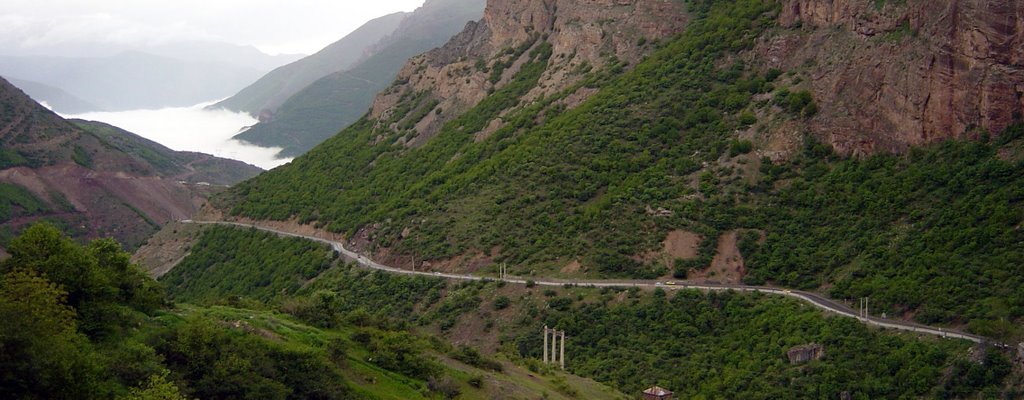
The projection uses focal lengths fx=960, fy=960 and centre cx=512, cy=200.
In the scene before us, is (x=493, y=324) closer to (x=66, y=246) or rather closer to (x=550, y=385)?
(x=550, y=385)

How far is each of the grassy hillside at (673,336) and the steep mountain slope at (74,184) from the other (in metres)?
64.3

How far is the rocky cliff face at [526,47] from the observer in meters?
74.8

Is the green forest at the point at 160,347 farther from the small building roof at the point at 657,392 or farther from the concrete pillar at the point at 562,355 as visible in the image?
the concrete pillar at the point at 562,355

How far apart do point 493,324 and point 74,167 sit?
93545 mm

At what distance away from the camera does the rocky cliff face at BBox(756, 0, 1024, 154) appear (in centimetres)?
4747

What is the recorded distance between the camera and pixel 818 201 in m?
52.5

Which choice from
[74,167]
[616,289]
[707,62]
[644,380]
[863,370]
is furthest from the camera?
[74,167]

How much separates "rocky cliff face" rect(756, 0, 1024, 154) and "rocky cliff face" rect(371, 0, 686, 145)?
1643 cm

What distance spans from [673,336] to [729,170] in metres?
13.8

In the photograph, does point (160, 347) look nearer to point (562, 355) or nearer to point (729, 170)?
point (562, 355)

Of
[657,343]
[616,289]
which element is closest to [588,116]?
[616,289]

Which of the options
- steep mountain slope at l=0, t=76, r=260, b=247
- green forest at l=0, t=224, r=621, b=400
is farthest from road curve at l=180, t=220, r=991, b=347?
steep mountain slope at l=0, t=76, r=260, b=247

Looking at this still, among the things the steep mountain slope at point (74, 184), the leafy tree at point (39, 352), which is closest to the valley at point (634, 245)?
the leafy tree at point (39, 352)

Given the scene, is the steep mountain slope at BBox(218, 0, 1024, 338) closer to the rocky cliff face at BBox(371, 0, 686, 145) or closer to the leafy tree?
the rocky cliff face at BBox(371, 0, 686, 145)
